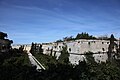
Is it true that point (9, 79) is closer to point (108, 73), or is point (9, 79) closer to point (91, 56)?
point (108, 73)

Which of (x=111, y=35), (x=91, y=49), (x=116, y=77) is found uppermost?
(x=111, y=35)

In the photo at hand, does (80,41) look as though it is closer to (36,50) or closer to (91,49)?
(91,49)

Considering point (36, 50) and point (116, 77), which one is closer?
point (116, 77)

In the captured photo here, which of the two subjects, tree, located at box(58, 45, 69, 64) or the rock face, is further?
tree, located at box(58, 45, 69, 64)

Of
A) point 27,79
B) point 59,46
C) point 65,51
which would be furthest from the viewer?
point 59,46

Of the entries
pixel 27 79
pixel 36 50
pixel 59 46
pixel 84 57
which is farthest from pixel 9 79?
pixel 36 50

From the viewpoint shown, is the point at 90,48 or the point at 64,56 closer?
the point at 90,48

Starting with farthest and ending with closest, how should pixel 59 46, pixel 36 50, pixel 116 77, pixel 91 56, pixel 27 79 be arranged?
pixel 36 50
pixel 59 46
pixel 91 56
pixel 116 77
pixel 27 79

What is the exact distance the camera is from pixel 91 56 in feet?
79.6

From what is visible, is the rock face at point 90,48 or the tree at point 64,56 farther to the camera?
the tree at point 64,56

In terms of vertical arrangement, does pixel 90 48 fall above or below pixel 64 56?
above

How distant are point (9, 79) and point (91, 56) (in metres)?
18.0

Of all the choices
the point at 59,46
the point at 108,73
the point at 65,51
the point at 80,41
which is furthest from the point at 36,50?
the point at 108,73

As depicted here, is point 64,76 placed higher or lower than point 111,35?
lower
